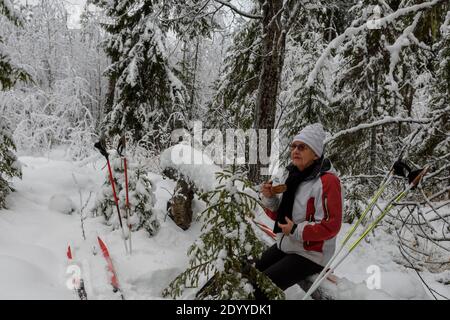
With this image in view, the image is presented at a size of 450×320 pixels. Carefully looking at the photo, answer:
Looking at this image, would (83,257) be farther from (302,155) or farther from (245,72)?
(245,72)

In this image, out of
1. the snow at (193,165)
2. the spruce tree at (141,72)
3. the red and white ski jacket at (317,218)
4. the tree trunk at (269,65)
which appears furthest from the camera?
the spruce tree at (141,72)

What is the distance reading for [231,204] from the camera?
2.71 metres

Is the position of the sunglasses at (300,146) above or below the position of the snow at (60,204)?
above

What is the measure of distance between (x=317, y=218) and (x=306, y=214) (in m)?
0.15

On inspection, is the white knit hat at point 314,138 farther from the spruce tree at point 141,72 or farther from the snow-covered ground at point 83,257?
the spruce tree at point 141,72

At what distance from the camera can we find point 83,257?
4.67 m

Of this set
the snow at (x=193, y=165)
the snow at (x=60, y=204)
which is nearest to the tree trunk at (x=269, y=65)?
the snow at (x=193, y=165)

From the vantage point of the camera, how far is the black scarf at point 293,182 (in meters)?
3.29

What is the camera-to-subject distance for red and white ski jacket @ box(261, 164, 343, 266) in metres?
3.05

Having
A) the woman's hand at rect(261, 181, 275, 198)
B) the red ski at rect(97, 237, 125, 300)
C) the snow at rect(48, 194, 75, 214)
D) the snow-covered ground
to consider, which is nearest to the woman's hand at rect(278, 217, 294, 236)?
the woman's hand at rect(261, 181, 275, 198)

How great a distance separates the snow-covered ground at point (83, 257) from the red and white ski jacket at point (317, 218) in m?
0.43

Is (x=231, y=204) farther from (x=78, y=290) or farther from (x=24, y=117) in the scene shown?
(x=24, y=117)

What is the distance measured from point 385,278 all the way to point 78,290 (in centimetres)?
339
